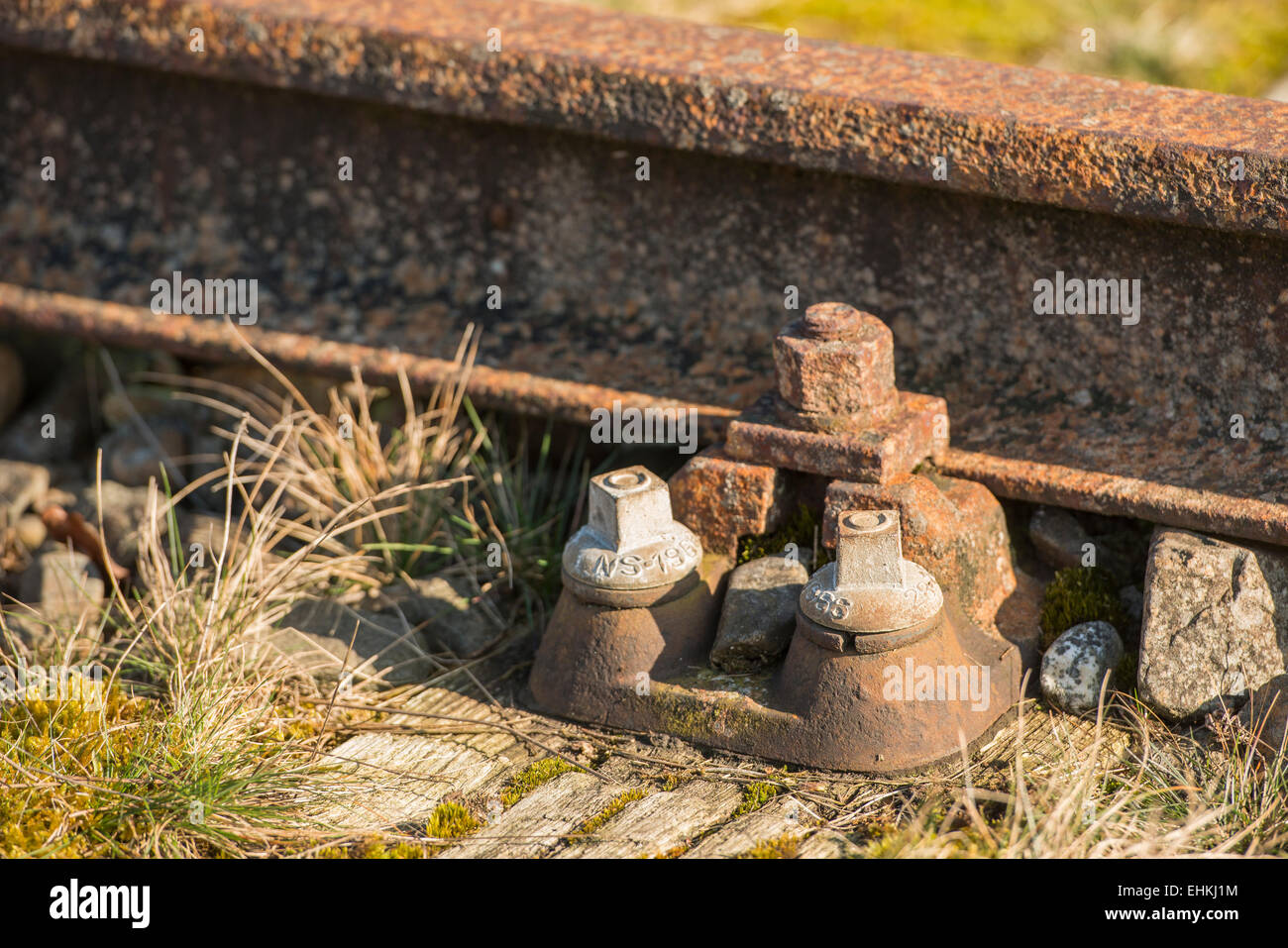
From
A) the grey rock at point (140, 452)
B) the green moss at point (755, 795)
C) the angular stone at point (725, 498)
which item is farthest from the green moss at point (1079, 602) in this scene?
the grey rock at point (140, 452)

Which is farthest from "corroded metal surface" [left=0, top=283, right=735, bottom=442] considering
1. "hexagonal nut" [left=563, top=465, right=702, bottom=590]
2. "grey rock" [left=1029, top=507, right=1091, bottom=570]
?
"grey rock" [left=1029, top=507, right=1091, bottom=570]

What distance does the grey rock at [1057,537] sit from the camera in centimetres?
326

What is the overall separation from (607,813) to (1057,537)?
131 centimetres

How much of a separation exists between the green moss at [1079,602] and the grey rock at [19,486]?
9.97ft

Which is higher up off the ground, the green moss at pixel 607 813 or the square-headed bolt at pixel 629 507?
the square-headed bolt at pixel 629 507

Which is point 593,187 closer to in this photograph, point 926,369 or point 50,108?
point 926,369

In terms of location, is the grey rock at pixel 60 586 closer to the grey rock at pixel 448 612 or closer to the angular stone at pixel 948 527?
the grey rock at pixel 448 612

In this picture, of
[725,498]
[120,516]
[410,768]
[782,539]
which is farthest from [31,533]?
[782,539]

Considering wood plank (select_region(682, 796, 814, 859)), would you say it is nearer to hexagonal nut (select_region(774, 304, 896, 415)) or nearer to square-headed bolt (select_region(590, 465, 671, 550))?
square-headed bolt (select_region(590, 465, 671, 550))

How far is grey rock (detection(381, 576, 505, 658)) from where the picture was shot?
353cm

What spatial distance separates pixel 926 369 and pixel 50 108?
2831 millimetres

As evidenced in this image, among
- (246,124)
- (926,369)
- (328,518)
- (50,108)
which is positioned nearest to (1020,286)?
(926,369)

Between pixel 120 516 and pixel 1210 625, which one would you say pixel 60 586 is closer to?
pixel 120 516

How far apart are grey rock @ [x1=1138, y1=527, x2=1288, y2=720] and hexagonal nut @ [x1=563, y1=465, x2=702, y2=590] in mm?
1050
